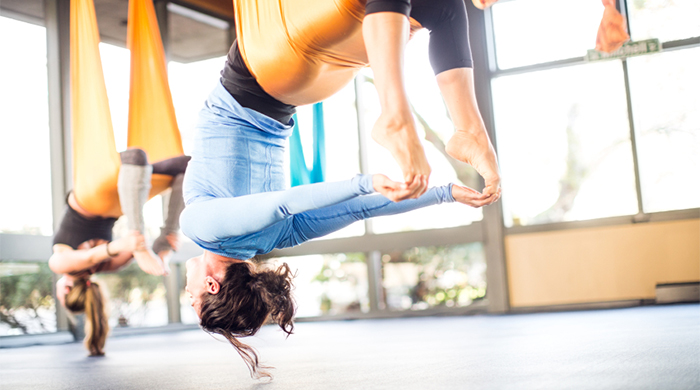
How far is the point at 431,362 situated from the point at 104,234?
2112 mm

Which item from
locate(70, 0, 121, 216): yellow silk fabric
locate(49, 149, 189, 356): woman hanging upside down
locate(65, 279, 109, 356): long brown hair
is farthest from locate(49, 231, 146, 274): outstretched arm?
locate(70, 0, 121, 216): yellow silk fabric

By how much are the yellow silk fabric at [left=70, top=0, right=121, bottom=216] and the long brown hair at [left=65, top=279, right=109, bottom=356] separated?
68 cm

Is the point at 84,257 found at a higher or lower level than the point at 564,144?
lower

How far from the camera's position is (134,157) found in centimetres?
274

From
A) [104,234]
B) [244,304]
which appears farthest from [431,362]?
[104,234]

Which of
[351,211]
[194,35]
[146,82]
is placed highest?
[194,35]

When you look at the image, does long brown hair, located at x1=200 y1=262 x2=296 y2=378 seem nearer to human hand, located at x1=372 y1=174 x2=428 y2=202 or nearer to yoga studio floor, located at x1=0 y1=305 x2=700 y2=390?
yoga studio floor, located at x1=0 y1=305 x2=700 y2=390

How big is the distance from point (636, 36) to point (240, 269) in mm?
3998

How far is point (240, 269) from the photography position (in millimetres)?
1778

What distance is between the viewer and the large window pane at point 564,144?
4586mm

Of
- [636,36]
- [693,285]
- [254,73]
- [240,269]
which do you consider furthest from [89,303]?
[636,36]

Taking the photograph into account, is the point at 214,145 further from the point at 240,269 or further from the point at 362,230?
the point at 362,230

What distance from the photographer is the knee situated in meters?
2.73

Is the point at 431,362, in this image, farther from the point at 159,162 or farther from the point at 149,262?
the point at 159,162
